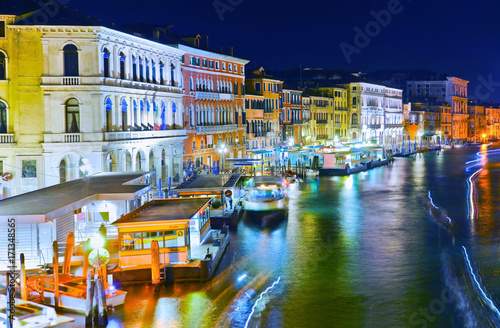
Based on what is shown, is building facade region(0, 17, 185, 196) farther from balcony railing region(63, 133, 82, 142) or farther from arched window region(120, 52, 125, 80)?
arched window region(120, 52, 125, 80)

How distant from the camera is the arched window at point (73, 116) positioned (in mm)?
30594

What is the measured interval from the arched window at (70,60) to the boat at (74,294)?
1414 centimetres

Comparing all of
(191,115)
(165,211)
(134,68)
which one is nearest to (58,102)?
(134,68)

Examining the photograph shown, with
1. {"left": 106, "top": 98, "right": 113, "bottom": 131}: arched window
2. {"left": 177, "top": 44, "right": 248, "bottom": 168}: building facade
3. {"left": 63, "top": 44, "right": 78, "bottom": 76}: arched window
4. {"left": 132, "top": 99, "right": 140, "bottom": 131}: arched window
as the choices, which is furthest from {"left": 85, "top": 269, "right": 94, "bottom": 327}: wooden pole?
{"left": 177, "top": 44, "right": 248, "bottom": 168}: building facade

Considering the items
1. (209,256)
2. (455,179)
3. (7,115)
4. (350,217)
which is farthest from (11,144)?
(455,179)

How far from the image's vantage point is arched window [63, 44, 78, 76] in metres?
30.3

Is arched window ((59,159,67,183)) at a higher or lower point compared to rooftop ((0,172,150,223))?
higher

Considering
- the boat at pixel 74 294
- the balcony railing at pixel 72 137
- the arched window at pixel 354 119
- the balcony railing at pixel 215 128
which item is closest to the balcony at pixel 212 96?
the balcony railing at pixel 215 128

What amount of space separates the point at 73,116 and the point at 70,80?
1.71 metres

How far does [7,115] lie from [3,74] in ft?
6.26

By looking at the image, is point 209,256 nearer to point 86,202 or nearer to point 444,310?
point 86,202

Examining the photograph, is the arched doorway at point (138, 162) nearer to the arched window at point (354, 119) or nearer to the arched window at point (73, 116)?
the arched window at point (73, 116)

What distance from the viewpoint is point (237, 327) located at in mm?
16625

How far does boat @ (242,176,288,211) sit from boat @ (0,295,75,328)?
67.5 feet
